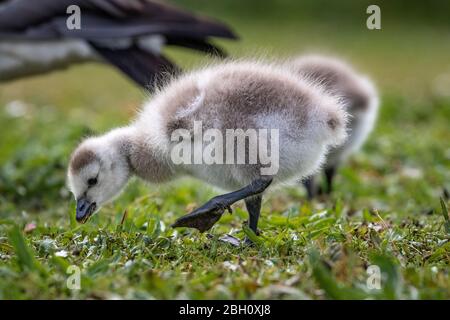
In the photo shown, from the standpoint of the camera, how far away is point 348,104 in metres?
4.68

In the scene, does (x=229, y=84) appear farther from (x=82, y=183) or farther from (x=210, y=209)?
(x=82, y=183)

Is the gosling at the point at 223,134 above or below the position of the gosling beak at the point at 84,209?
above

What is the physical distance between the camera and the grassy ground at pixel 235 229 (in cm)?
253

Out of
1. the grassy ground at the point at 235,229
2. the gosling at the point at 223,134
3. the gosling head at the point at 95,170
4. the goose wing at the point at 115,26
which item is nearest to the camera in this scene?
the grassy ground at the point at 235,229

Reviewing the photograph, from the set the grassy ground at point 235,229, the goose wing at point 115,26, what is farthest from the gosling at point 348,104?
the goose wing at point 115,26

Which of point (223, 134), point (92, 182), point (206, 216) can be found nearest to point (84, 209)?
point (92, 182)

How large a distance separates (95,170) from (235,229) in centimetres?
70

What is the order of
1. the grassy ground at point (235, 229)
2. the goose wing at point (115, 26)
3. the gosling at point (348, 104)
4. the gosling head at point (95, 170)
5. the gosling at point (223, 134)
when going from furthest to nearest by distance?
the goose wing at point (115, 26), the gosling at point (348, 104), the gosling head at point (95, 170), the gosling at point (223, 134), the grassy ground at point (235, 229)

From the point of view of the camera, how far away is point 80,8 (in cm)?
535

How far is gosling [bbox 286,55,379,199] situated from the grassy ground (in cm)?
14

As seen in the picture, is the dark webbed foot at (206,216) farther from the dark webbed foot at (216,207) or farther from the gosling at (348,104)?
the gosling at (348,104)

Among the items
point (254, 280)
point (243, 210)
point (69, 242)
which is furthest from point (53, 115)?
point (254, 280)

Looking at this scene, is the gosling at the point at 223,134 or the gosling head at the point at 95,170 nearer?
the gosling at the point at 223,134

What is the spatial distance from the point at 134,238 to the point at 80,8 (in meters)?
2.62
